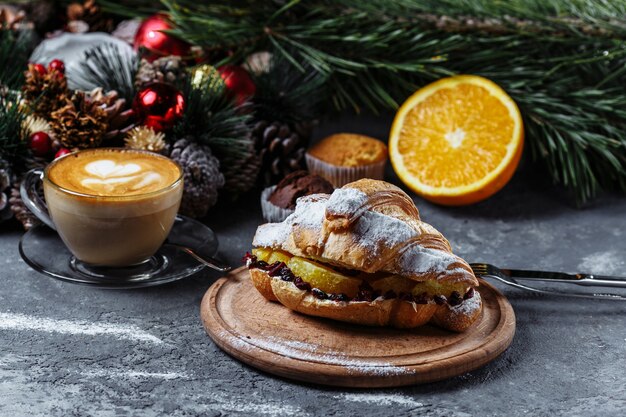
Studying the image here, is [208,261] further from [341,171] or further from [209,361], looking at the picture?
[341,171]

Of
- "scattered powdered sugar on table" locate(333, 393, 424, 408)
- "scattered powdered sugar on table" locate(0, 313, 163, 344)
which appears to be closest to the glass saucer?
"scattered powdered sugar on table" locate(0, 313, 163, 344)

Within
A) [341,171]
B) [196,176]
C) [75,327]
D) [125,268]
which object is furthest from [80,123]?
[341,171]

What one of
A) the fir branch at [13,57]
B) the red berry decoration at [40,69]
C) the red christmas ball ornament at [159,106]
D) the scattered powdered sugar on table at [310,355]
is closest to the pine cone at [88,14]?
the fir branch at [13,57]

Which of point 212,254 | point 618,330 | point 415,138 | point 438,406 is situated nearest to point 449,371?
point 438,406

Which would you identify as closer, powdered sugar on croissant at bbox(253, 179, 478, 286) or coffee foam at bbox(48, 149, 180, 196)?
powdered sugar on croissant at bbox(253, 179, 478, 286)

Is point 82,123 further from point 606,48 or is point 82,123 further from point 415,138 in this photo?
point 606,48

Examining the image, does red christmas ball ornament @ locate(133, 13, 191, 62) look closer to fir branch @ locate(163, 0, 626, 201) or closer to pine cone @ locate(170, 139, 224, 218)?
fir branch @ locate(163, 0, 626, 201)
